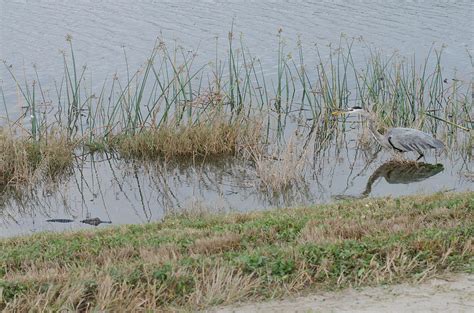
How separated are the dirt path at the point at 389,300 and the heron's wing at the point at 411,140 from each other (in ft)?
21.4

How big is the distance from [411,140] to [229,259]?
657 cm

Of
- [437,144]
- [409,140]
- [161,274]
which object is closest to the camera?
[161,274]

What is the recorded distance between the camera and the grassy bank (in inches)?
187

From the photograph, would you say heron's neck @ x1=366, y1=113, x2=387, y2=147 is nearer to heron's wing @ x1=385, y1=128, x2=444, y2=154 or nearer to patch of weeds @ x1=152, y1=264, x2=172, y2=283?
heron's wing @ x1=385, y1=128, x2=444, y2=154

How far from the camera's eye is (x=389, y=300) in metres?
4.74

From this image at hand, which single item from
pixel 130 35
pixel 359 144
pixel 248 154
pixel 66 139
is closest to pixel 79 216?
pixel 66 139

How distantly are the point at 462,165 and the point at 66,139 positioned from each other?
5670 millimetres

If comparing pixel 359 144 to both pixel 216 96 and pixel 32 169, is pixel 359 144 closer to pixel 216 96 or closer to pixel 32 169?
pixel 216 96

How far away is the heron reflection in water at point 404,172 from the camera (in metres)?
11.2

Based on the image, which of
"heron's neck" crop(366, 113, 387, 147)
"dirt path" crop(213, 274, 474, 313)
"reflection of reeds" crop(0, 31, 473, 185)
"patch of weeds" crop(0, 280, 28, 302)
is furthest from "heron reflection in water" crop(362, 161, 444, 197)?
"patch of weeds" crop(0, 280, 28, 302)

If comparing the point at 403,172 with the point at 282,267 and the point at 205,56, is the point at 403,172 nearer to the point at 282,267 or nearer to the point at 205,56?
the point at 205,56

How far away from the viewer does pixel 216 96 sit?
39.0ft

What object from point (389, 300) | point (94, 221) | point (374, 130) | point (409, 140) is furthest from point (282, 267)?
point (374, 130)

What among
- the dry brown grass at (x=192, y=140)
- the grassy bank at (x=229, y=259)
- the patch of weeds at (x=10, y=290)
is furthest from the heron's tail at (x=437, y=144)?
the patch of weeds at (x=10, y=290)
